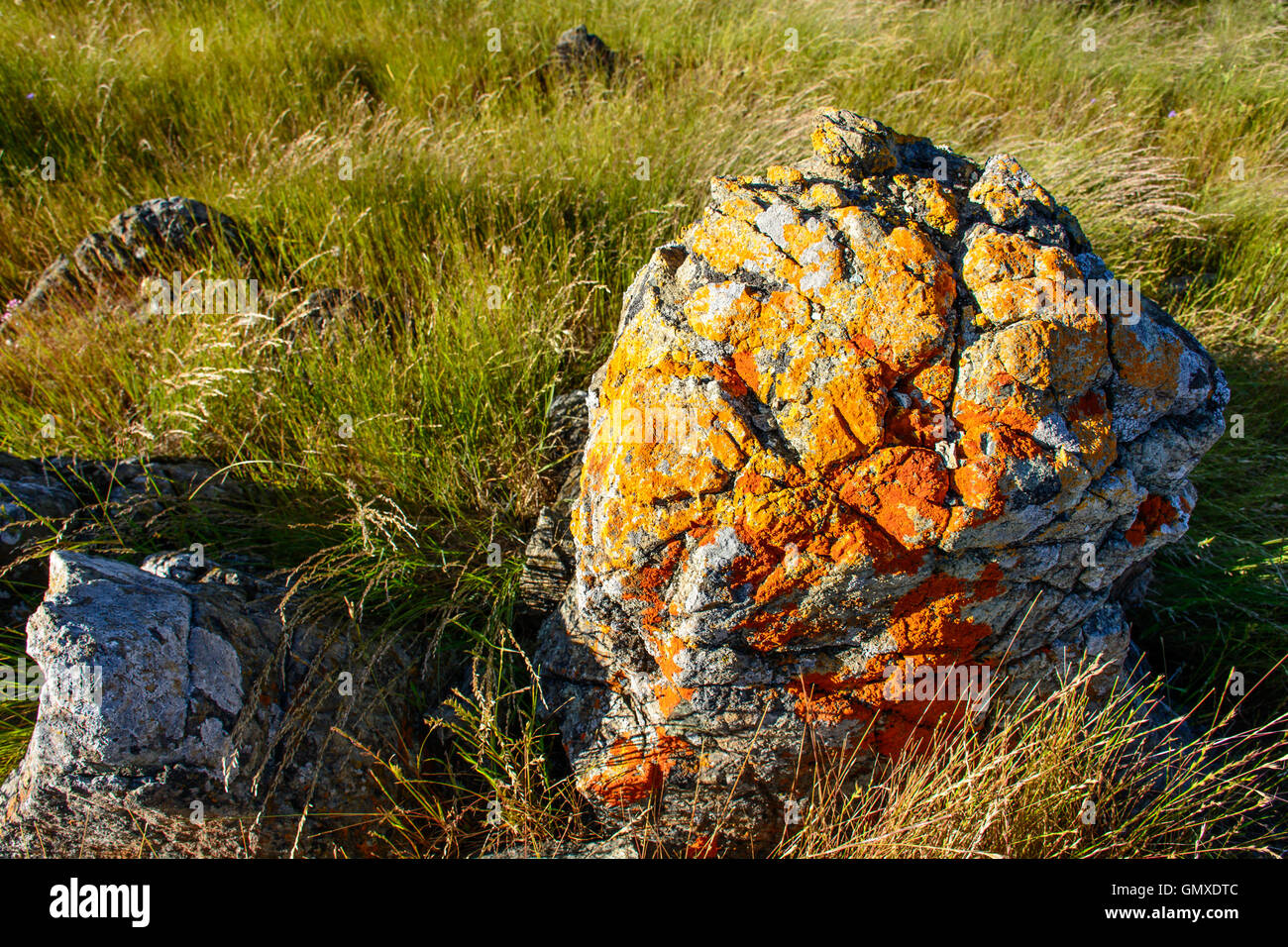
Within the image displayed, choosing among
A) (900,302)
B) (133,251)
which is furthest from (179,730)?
(133,251)

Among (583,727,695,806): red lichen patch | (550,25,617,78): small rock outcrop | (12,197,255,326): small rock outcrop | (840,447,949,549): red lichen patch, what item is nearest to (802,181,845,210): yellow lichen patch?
(840,447,949,549): red lichen patch

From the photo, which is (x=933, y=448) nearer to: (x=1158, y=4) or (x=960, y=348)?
(x=960, y=348)

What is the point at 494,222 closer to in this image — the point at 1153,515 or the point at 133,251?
the point at 133,251

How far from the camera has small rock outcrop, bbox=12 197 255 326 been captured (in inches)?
141

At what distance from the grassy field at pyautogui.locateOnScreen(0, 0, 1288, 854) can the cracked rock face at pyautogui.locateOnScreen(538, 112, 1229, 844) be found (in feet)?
0.93

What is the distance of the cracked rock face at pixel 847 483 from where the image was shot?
1780mm

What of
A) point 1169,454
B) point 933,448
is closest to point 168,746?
point 933,448

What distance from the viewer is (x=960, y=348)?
189 centimetres

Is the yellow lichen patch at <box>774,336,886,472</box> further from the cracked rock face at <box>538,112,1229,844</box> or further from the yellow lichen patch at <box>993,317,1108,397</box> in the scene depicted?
the yellow lichen patch at <box>993,317,1108,397</box>

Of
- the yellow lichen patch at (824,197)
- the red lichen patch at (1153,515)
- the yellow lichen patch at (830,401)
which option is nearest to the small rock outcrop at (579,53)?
the yellow lichen patch at (824,197)

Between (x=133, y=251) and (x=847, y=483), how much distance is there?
12.5ft

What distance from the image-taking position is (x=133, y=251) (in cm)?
363

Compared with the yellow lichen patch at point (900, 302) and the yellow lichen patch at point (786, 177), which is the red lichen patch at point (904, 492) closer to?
the yellow lichen patch at point (900, 302)
